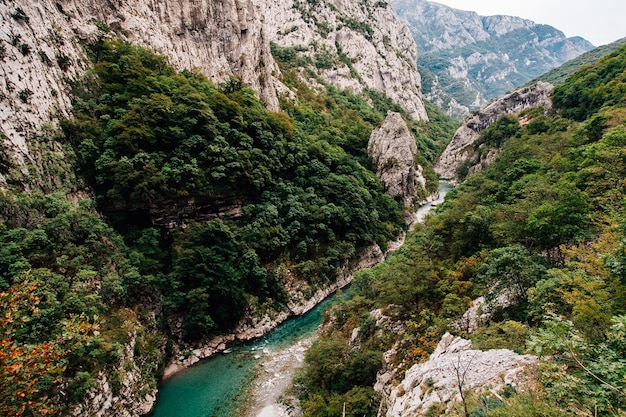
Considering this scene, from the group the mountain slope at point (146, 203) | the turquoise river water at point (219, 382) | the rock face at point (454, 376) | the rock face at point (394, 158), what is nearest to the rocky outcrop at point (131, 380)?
the mountain slope at point (146, 203)

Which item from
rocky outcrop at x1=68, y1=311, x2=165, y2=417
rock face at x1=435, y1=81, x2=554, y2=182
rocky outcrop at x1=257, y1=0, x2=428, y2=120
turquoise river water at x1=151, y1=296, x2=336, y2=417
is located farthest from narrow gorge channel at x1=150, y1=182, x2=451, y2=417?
rocky outcrop at x1=257, y1=0, x2=428, y2=120

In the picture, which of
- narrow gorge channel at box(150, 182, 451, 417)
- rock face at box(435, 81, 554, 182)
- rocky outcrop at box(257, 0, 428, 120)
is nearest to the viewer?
narrow gorge channel at box(150, 182, 451, 417)

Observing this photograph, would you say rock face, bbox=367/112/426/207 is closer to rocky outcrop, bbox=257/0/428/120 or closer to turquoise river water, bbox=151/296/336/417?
rocky outcrop, bbox=257/0/428/120

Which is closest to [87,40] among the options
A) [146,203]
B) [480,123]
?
[146,203]

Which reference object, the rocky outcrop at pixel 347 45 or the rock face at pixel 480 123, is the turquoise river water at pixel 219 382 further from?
the rocky outcrop at pixel 347 45

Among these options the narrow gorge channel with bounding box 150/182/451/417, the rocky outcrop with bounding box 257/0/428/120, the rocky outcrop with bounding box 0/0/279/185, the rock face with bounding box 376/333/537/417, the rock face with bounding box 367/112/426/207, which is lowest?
the narrow gorge channel with bounding box 150/182/451/417

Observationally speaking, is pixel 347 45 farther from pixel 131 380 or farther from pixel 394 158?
pixel 131 380
